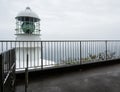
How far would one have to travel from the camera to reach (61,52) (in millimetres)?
5020

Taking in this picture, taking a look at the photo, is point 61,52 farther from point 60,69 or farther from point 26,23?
point 26,23

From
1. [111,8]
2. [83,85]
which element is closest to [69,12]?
[111,8]

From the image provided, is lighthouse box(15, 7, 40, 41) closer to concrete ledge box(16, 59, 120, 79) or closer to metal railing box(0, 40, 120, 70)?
metal railing box(0, 40, 120, 70)

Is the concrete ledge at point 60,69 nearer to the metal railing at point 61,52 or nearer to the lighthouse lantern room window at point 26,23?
the metal railing at point 61,52

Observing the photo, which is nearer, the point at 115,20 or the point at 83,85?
the point at 83,85

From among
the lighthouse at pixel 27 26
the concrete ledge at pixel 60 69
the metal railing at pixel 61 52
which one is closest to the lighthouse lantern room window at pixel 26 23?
the lighthouse at pixel 27 26

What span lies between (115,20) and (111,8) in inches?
60.7

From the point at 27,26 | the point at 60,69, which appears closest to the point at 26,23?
the point at 27,26

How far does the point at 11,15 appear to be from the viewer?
7.54m

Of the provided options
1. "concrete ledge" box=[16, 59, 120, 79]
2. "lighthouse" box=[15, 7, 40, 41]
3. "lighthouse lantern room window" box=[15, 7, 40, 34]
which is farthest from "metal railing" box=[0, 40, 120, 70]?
"lighthouse lantern room window" box=[15, 7, 40, 34]

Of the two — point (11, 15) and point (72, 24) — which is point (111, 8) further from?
A: point (11, 15)

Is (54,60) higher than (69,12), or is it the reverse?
(69,12)

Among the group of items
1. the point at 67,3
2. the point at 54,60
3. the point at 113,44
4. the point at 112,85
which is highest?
the point at 67,3

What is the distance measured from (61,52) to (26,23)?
2.98 meters
